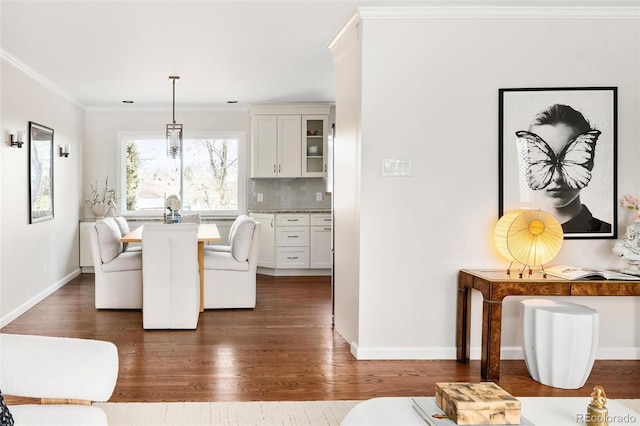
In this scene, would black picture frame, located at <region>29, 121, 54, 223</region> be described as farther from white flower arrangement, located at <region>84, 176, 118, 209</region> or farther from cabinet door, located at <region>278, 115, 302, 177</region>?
cabinet door, located at <region>278, 115, 302, 177</region>

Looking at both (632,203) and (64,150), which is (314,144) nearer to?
(64,150)

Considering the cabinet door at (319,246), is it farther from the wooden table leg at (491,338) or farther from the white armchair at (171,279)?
the wooden table leg at (491,338)

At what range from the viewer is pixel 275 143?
7.71 meters

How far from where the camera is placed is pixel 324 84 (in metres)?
6.32

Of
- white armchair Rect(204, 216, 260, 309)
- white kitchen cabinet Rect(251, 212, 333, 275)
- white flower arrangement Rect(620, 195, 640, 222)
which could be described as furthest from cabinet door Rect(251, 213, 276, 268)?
white flower arrangement Rect(620, 195, 640, 222)

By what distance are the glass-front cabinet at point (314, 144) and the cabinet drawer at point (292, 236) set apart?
81 centimetres

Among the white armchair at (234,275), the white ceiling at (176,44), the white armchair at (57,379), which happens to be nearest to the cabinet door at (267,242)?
the white ceiling at (176,44)

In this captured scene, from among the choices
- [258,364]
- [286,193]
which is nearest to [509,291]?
[258,364]

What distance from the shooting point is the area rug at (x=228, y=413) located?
2.80 meters

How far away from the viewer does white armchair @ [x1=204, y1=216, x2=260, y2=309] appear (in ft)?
17.8

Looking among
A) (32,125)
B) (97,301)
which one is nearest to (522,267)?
(97,301)

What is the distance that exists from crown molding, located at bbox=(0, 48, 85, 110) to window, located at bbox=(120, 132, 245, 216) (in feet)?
3.71

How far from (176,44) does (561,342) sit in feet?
11.7

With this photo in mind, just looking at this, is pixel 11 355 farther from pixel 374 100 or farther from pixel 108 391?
pixel 374 100
